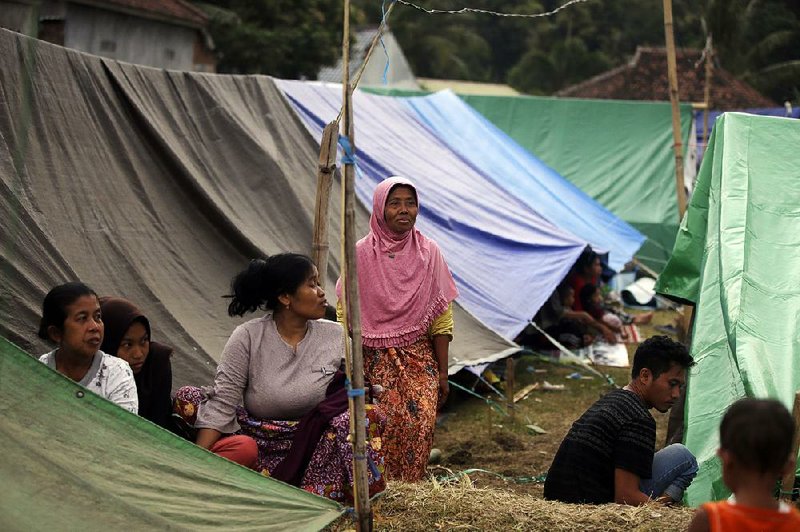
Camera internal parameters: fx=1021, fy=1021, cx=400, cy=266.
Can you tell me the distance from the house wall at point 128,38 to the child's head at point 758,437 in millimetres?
17897

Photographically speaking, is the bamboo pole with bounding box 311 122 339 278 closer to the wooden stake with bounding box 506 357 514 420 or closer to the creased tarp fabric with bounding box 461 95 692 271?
the wooden stake with bounding box 506 357 514 420

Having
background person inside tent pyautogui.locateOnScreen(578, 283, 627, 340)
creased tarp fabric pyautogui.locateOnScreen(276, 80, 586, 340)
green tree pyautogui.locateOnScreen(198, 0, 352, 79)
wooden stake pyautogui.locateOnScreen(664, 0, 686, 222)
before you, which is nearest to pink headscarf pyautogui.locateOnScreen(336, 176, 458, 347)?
creased tarp fabric pyautogui.locateOnScreen(276, 80, 586, 340)

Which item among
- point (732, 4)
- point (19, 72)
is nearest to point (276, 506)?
point (19, 72)

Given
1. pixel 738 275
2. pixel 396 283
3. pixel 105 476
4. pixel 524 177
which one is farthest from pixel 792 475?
pixel 524 177

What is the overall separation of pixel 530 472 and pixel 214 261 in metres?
2.01

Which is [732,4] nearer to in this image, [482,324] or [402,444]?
[482,324]

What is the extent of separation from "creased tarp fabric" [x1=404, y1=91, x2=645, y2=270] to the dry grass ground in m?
0.99

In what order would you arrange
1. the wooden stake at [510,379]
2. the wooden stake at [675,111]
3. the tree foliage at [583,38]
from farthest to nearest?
1. the tree foliage at [583,38]
2. the wooden stake at [675,111]
3. the wooden stake at [510,379]

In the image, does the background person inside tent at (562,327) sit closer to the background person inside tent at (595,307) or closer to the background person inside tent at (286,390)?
the background person inside tent at (595,307)

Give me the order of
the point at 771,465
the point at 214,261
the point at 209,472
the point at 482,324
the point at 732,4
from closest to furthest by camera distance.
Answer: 1. the point at 771,465
2. the point at 209,472
3. the point at 214,261
4. the point at 482,324
5. the point at 732,4

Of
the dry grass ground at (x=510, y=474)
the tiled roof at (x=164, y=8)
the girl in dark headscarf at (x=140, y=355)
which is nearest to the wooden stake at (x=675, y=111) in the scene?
the dry grass ground at (x=510, y=474)

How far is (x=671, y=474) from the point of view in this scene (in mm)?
3678

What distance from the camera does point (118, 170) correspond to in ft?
16.8

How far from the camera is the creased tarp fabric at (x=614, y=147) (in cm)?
1312
